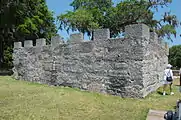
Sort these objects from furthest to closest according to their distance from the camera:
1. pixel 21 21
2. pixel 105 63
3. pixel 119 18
Result: 1. pixel 119 18
2. pixel 21 21
3. pixel 105 63

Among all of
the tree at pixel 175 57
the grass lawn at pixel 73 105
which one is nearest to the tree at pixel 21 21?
the grass lawn at pixel 73 105

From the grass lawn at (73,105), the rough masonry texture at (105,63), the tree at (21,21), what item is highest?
the tree at (21,21)

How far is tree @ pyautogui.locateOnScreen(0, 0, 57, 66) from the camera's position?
2145 cm

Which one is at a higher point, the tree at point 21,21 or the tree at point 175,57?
the tree at point 21,21

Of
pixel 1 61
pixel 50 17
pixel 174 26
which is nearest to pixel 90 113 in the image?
pixel 1 61

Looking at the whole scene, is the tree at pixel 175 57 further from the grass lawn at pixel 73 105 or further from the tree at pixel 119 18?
the grass lawn at pixel 73 105

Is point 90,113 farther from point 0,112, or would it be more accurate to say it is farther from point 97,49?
point 97,49

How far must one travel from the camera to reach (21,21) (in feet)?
73.6

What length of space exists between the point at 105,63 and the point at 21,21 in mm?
14641

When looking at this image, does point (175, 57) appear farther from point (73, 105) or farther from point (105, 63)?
point (73, 105)

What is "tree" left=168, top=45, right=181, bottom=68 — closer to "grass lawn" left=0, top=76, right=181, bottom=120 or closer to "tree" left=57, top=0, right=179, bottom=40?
"tree" left=57, top=0, right=179, bottom=40

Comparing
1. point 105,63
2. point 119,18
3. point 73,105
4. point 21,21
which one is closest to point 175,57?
point 119,18

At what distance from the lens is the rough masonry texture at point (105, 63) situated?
8781 millimetres

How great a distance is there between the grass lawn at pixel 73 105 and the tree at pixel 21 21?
12829 millimetres
